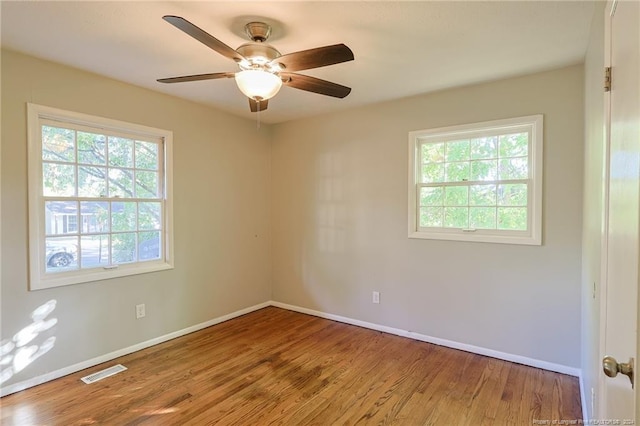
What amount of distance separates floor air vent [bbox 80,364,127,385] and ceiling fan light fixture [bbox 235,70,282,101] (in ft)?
8.16

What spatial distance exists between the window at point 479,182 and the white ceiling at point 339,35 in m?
0.51

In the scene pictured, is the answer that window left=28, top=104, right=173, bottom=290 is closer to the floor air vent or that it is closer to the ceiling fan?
the floor air vent

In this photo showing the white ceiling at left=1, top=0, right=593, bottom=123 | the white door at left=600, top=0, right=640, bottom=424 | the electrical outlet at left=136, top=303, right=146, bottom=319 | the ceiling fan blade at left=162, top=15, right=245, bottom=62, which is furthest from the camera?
the electrical outlet at left=136, top=303, right=146, bottom=319

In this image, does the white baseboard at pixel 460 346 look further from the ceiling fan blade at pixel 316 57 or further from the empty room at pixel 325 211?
the ceiling fan blade at pixel 316 57

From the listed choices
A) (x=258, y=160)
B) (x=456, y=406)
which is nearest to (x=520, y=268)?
(x=456, y=406)

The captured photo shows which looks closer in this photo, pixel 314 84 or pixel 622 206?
pixel 622 206

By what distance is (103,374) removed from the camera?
8.93 ft

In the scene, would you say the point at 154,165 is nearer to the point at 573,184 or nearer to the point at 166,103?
the point at 166,103

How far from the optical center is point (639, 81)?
87cm

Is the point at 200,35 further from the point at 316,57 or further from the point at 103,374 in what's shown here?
the point at 103,374

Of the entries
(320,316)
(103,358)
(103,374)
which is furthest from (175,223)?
(320,316)

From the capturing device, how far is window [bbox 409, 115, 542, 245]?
288 centimetres

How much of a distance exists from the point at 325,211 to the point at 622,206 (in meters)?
3.22

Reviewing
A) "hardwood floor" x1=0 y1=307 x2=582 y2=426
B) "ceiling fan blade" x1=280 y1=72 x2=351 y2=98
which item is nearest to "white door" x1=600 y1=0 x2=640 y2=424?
"hardwood floor" x1=0 y1=307 x2=582 y2=426
